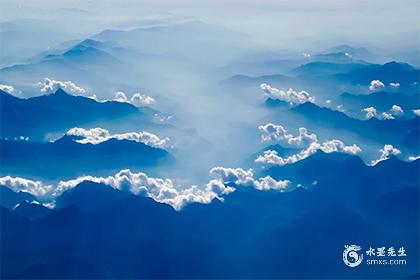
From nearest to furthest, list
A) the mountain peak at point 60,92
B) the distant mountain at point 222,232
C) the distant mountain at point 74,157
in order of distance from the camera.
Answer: the distant mountain at point 222,232 < the distant mountain at point 74,157 < the mountain peak at point 60,92

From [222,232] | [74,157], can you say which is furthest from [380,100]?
[74,157]

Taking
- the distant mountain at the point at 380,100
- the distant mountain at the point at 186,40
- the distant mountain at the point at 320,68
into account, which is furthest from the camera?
the distant mountain at the point at 186,40

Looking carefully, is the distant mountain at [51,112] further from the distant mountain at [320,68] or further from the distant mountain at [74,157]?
the distant mountain at [320,68]

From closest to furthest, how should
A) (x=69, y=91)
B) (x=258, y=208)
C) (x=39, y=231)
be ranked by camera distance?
(x=39, y=231) < (x=258, y=208) < (x=69, y=91)

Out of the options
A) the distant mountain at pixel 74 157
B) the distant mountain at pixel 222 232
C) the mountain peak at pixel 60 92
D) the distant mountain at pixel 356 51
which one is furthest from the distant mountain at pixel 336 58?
the mountain peak at pixel 60 92

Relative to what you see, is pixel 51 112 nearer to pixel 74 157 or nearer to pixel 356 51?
pixel 74 157

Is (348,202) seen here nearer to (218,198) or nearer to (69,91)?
(218,198)

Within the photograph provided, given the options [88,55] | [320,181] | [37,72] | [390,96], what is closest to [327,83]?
[390,96]
